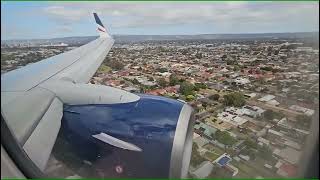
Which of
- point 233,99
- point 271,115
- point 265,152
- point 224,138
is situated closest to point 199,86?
point 233,99

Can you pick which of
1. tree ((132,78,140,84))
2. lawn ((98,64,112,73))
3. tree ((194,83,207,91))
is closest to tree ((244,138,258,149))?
tree ((194,83,207,91))

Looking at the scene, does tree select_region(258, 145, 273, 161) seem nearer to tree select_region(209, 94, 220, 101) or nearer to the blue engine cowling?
the blue engine cowling

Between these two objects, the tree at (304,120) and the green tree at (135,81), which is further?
the green tree at (135,81)

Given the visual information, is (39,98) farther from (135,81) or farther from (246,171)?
(246,171)

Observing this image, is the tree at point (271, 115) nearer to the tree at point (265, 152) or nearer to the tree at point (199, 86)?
the tree at point (265, 152)

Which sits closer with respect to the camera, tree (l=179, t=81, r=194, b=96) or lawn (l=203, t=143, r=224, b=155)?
lawn (l=203, t=143, r=224, b=155)

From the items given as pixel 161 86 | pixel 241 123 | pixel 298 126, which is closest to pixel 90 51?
→ pixel 161 86

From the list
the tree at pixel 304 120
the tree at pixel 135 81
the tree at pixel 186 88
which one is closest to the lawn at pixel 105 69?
the tree at pixel 135 81
